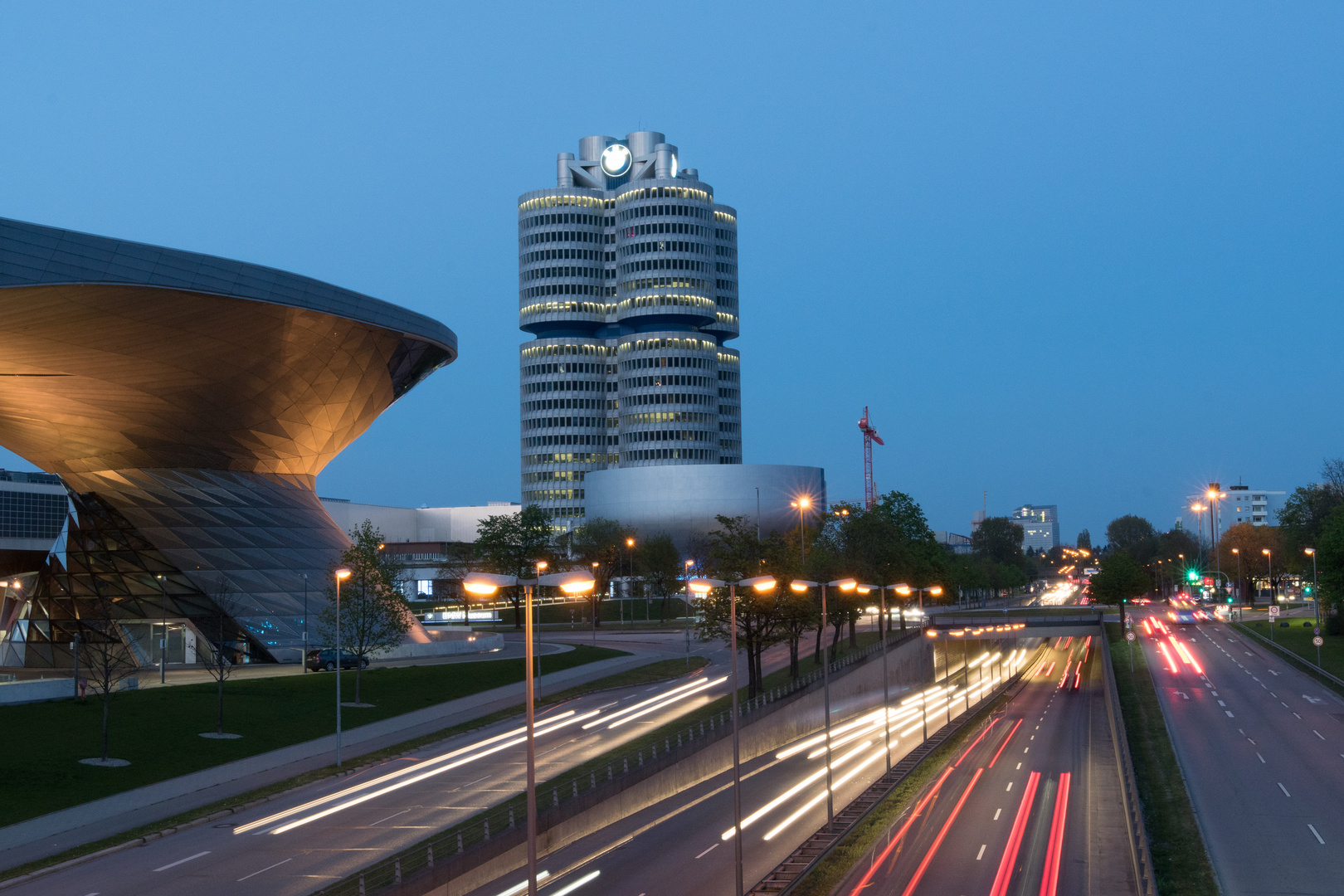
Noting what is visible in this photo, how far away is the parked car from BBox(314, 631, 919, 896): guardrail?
23.6 metres

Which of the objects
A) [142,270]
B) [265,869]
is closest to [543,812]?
[265,869]

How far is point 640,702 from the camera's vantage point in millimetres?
58750

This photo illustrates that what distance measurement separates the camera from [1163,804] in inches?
1516

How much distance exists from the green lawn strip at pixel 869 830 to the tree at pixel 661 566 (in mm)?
86341

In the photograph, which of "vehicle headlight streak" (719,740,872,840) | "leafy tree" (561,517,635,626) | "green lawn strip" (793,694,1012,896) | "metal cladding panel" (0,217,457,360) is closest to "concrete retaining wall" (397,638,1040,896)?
"vehicle headlight streak" (719,740,872,840)

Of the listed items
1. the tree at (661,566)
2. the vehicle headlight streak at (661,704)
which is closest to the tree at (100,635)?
the vehicle headlight streak at (661,704)

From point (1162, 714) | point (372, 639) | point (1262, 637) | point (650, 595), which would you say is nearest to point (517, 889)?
point (372, 639)

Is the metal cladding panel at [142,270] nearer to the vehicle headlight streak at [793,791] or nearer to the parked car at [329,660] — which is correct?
the parked car at [329,660]

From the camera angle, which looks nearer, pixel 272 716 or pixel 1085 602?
pixel 272 716

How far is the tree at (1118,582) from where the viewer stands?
113 meters

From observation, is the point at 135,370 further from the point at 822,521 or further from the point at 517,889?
the point at 822,521

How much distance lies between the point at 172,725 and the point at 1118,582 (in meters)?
91.0

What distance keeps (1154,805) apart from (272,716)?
1345 inches

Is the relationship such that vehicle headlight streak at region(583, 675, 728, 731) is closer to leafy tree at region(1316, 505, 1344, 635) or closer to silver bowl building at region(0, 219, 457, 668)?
silver bowl building at region(0, 219, 457, 668)
